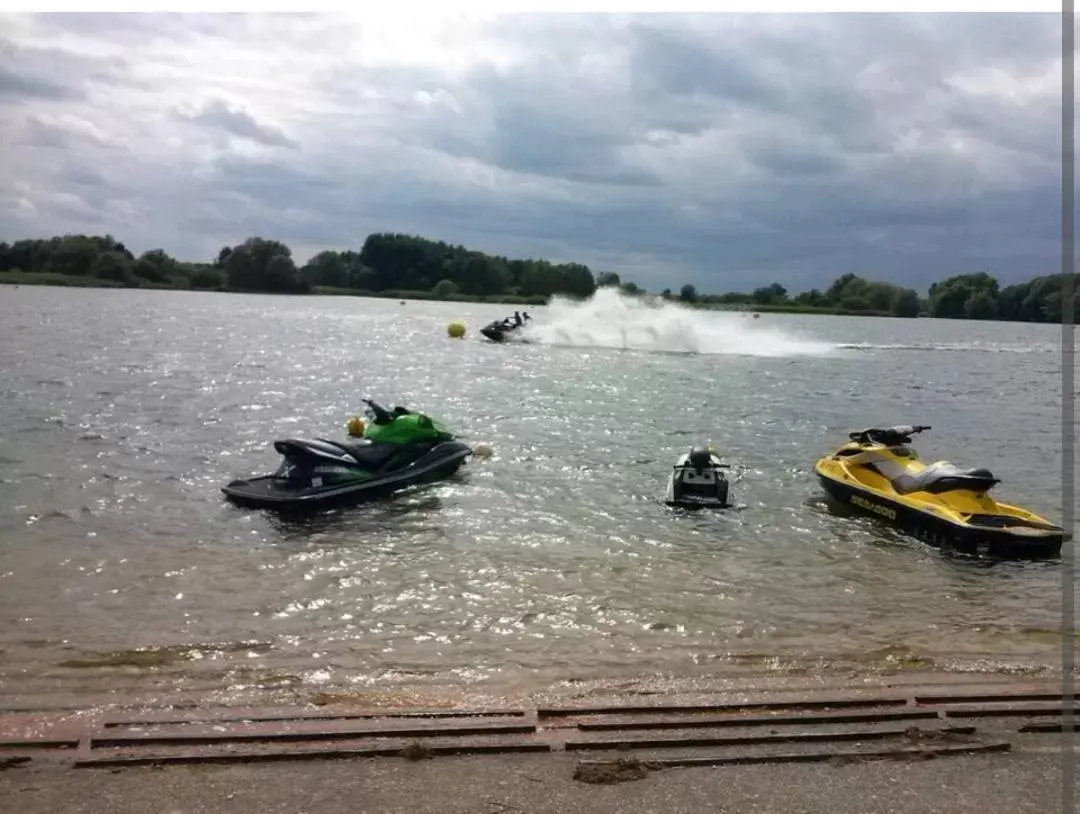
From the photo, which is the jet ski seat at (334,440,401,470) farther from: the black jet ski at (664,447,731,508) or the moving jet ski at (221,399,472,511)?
the black jet ski at (664,447,731,508)

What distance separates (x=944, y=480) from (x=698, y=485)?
127 inches

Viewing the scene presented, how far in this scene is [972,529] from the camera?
11.5m

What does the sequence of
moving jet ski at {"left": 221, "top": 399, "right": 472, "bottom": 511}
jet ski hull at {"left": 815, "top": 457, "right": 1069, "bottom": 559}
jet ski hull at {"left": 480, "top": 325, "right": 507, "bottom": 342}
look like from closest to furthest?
jet ski hull at {"left": 815, "top": 457, "right": 1069, "bottom": 559} < moving jet ski at {"left": 221, "top": 399, "right": 472, "bottom": 511} < jet ski hull at {"left": 480, "top": 325, "right": 507, "bottom": 342}

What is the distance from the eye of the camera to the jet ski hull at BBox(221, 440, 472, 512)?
12.3 meters

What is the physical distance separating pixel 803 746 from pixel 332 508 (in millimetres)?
8475

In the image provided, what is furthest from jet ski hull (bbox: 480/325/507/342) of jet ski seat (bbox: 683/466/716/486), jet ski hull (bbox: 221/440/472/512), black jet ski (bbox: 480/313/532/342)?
jet ski seat (bbox: 683/466/716/486)

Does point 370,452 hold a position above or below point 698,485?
above

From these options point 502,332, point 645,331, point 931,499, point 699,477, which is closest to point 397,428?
point 699,477

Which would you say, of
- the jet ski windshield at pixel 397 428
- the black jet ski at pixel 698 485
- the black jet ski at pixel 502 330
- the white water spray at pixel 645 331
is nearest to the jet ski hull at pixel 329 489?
the jet ski windshield at pixel 397 428

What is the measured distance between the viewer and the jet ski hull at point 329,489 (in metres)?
12.3

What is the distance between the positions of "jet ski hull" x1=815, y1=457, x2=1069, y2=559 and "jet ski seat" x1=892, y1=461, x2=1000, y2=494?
25 cm

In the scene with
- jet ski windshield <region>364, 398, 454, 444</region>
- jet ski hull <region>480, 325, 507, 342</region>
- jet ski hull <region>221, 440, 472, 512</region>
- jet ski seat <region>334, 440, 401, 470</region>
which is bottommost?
jet ski hull <region>221, 440, 472, 512</region>

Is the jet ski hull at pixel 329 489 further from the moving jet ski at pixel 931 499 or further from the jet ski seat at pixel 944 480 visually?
the jet ski seat at pixel 944 480

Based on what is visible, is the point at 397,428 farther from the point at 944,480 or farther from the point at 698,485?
the point at 944,480
